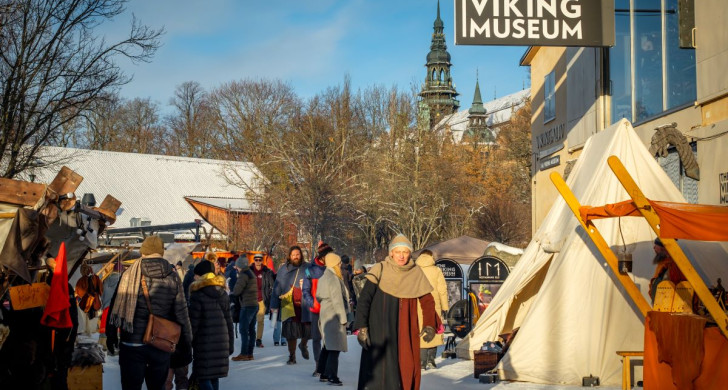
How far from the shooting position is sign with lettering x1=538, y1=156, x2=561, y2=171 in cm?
2048

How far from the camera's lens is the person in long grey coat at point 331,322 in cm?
1181

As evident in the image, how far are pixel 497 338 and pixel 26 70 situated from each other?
45.5ft

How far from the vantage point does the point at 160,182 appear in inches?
2309

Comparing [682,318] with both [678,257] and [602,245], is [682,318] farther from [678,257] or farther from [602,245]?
[602,245]

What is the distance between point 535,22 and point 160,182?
162ft

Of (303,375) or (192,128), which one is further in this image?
(192,128)

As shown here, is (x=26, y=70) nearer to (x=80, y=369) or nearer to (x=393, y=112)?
(x=80, y=369)

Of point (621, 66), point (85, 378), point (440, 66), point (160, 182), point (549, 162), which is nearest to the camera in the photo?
point (85, 378)

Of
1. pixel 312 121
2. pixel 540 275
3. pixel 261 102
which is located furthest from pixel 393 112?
pixel 540 275

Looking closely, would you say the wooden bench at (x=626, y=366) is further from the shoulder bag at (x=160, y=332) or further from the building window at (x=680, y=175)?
the shoulder bag at (x=160, y=332)

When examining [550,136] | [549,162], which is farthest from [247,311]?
[550,136]

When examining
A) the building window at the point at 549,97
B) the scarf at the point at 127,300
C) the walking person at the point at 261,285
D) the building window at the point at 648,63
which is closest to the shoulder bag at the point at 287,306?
the walking person at the point at 261,285

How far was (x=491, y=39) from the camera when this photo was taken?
1188 centimetres

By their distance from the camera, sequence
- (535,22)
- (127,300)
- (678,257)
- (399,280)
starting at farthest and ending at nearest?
(535,22) < (678,257) < (399,280) < (127,300)
